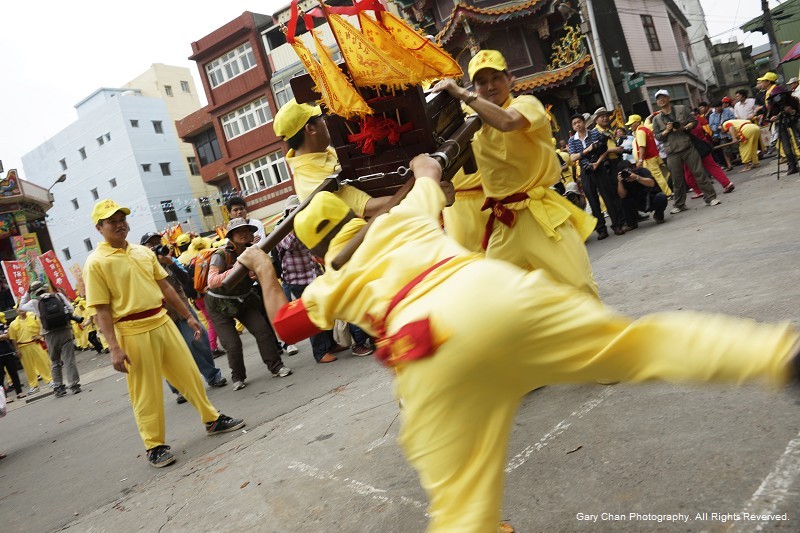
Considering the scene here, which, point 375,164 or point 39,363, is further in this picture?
point 39,363

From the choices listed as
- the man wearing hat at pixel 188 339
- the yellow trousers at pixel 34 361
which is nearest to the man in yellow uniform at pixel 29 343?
the yellow trousers at pixel 34 361

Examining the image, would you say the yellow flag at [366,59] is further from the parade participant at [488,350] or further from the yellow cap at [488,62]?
the parade participant at [488,350]

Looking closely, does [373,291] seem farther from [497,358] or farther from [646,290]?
[646,290]

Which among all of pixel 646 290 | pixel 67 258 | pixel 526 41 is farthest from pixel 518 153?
pixel 67 258

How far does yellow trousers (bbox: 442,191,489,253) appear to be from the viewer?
396 centimetres

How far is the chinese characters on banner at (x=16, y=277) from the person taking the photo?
70.3ft

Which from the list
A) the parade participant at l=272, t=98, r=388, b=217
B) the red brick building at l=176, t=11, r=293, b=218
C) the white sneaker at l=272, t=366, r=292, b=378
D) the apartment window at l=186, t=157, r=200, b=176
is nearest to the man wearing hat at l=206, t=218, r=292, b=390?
the white sneaker at l=272, t=366, r=292, b=378

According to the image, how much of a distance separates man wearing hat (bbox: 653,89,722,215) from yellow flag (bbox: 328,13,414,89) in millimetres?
7624

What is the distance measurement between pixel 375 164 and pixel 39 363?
14531mm

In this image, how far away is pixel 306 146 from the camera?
404 cm

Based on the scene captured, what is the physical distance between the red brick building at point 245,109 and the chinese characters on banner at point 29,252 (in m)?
8.66

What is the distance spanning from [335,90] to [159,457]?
3.49m

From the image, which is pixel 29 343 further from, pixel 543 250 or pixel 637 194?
pixel 543 250

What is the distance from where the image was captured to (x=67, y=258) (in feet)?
142
